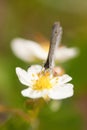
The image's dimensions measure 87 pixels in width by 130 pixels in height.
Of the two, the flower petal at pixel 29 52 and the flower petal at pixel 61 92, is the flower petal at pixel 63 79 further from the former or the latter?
the flower petal at pixel 29 52

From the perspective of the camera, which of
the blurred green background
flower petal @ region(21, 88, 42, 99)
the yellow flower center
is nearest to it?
flower petal @ region(21, 88, 42, 99)

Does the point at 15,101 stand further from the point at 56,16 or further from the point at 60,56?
the point at 56,16

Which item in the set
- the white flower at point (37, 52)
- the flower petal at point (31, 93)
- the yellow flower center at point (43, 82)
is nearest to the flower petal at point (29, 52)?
the white flower at point (37, 52)

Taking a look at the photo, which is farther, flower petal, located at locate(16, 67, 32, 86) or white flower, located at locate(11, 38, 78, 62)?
white flower, located at locate(11, 38, 78, 62)

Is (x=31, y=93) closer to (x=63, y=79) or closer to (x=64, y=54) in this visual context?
(x=63, y=79)

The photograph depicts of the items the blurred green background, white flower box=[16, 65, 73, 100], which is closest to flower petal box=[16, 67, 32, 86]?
white flower box=[16, 65, 73, 100]

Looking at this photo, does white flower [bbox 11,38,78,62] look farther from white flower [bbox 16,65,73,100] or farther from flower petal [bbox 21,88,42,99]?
flower petal [bbox 21,88,42,99]

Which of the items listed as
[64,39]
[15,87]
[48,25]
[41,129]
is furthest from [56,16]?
[41,129]

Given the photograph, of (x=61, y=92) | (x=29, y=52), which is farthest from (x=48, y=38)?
(x=61, y=92)
